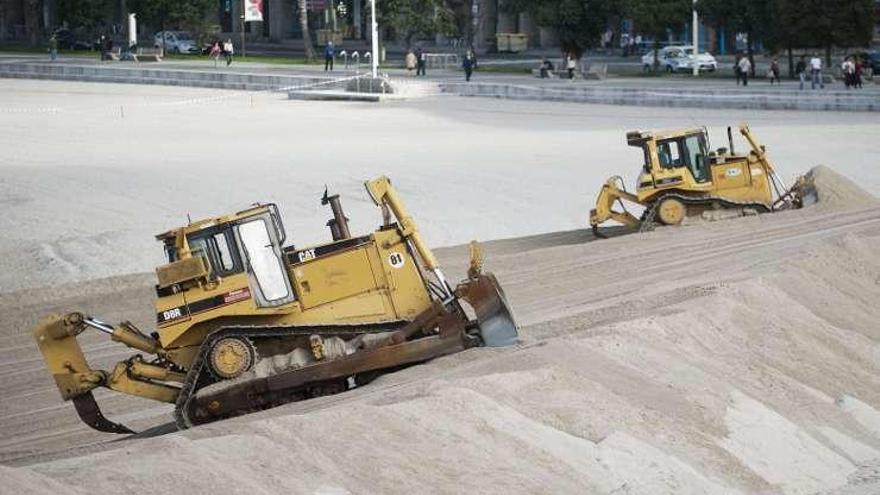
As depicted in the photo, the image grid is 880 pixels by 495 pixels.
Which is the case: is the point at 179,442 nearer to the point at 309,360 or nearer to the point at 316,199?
the point at 309,360

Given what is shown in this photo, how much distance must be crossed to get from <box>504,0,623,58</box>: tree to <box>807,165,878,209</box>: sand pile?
4521cm

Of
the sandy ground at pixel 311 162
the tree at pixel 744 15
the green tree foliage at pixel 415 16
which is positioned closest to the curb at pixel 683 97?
the sandy ground at pixel 311 162

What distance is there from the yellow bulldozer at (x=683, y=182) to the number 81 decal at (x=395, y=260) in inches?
580

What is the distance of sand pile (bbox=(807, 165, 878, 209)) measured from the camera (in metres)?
37.8

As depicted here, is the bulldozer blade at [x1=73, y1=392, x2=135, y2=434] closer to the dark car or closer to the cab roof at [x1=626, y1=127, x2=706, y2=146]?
the cab roof at [x1=626, y1=127, x2=706, y2=146]

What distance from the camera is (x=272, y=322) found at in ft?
65.8

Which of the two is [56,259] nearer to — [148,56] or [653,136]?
[653,136]

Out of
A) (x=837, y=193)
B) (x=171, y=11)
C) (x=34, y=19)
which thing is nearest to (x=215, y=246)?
(x=837, y=193)

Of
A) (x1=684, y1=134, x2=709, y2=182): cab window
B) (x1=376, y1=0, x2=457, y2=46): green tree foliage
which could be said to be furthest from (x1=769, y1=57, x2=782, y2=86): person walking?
(x1=684, y1=134, x2=709, y2=182): cab window

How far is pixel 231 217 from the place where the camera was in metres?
19.8

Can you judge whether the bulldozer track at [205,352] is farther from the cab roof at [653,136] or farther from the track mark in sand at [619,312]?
the cab roof at [653,136]

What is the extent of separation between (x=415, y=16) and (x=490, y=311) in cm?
7444

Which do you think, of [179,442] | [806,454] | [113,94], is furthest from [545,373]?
[113,94]

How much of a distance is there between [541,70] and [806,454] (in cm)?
6188
